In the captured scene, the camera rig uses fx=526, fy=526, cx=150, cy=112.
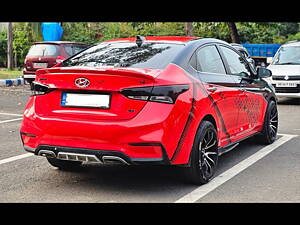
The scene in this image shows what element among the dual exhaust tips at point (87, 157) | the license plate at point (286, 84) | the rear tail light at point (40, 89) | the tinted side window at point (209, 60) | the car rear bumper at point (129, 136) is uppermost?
the tinted side window at point (209, 60)

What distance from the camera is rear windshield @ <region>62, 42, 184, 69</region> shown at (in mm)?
5430

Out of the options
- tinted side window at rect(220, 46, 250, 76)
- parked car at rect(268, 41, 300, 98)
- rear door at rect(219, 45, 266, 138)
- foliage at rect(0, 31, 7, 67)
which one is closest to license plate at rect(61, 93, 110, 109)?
rear door at rect(219, 45, 266, 138)

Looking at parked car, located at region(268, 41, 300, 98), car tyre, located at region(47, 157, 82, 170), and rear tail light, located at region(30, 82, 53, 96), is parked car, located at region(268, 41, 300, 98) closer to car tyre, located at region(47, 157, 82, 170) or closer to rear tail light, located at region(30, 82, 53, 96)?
car tyre, located at region(47, 157, 82, 170)

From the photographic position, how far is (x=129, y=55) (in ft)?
18.6

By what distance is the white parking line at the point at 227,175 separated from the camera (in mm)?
5082

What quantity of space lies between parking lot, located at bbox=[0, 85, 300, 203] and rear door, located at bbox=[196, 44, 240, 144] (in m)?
0.54

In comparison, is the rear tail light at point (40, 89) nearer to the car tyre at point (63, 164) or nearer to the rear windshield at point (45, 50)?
the car tyre at point (63, 164)

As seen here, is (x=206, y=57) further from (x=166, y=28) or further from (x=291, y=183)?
(x=166, y=28)

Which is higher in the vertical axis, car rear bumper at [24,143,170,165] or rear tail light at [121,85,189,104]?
rear tail light at [121,85,189,104]

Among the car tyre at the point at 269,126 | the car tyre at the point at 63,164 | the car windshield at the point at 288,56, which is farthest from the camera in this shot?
the car windshield at the point at 288,56

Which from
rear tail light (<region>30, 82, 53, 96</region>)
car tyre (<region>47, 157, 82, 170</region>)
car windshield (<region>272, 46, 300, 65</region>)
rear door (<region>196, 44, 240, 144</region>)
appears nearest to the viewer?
rear tail light (<region>30, 82, 53, 96</region>)

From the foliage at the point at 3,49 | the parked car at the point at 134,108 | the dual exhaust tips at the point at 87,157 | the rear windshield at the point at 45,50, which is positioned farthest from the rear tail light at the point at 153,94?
the foliage at the point at 3,49
